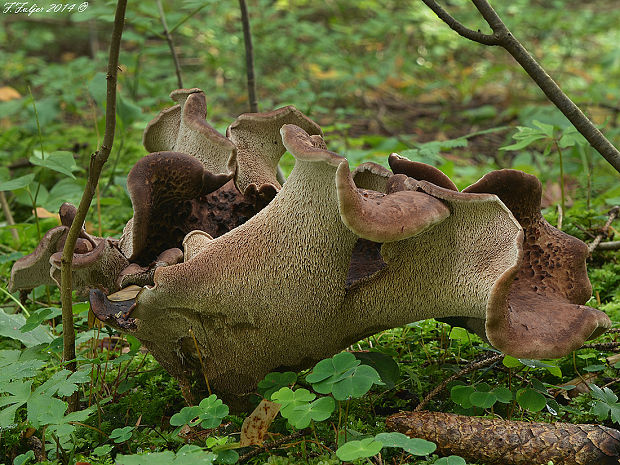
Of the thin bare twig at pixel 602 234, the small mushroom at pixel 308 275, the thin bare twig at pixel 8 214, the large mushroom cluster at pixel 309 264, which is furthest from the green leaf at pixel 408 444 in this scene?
the thin bare twig at pixel 8 214

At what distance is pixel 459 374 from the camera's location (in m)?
2.40

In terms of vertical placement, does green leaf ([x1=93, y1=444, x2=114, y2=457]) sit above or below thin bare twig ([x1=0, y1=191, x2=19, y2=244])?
above

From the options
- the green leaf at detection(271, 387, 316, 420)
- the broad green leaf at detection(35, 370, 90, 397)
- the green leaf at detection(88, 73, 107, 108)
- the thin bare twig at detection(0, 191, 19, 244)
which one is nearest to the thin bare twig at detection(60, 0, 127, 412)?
the broad green leaf at detection(35, 370, 90, 397)

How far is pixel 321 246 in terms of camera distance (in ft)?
6.44

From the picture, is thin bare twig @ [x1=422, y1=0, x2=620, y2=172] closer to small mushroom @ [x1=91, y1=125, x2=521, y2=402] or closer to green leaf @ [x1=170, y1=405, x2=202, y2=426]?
small mushroom @ [x1=91, y1=125, x2=521, y2=402]

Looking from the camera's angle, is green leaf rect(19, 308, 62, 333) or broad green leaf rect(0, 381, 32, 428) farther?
green leaf rect(19, 308, 62, 333)

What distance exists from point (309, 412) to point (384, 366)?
22.6 inches

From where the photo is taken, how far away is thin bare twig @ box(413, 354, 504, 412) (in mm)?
2244

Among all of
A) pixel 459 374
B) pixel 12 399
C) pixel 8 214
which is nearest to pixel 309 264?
pixel 459 374

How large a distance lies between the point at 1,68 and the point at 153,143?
9.61 metres

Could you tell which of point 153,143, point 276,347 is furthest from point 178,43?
point 276,347

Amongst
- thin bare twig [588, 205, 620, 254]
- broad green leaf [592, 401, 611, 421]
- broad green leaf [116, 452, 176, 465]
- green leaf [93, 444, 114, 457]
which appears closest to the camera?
broad green leaf [116, 452, 176, 465]

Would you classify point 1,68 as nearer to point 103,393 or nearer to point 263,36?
point 263,36

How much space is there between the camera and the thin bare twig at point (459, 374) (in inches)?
88.4
